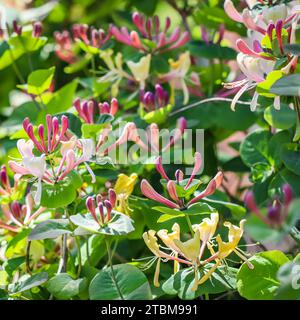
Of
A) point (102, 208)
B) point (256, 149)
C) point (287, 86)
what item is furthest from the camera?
point (256, 149)

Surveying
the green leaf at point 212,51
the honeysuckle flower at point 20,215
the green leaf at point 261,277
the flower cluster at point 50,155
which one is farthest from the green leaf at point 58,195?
the green leaf at point 212,51

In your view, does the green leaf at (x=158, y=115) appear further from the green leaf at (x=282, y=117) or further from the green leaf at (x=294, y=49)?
the green leaf at (x=294, y=49)

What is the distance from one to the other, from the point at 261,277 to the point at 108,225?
0.65ft

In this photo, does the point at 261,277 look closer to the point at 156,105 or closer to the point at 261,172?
the point at 261,172

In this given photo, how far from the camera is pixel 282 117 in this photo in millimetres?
996

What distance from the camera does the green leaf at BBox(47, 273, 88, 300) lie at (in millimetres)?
913

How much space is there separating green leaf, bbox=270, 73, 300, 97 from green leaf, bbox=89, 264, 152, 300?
0.29 m

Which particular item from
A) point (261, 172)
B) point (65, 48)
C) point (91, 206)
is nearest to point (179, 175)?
point (91, 206)

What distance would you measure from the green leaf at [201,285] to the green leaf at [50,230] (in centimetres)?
16

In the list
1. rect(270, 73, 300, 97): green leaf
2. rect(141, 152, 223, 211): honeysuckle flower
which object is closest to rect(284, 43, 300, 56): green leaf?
rect(270, 73, 300, 97): green leaf

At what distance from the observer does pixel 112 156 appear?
104cm

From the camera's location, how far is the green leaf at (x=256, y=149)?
108 cm

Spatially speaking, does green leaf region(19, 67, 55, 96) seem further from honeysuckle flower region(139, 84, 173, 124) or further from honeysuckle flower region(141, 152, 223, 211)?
honeysuckle flower region(141, 152, 223, 211)
